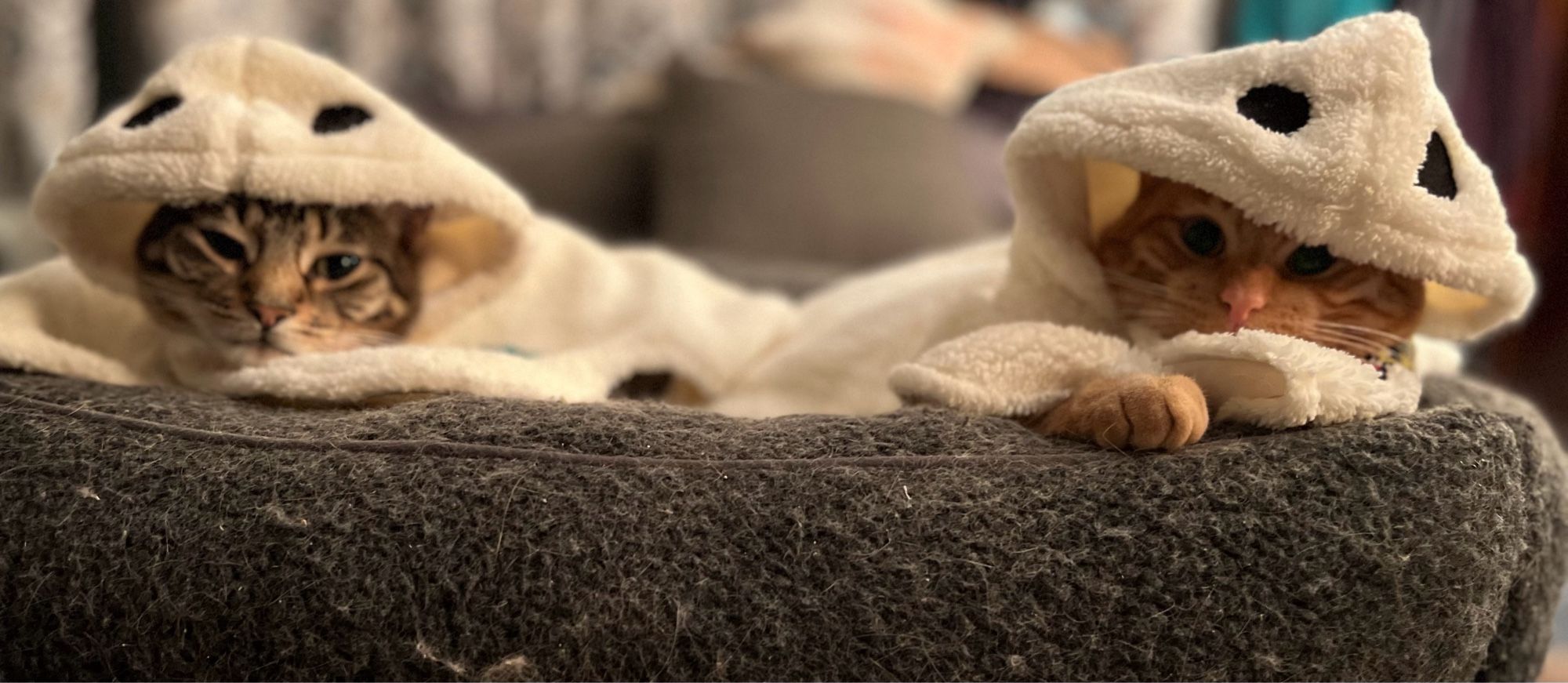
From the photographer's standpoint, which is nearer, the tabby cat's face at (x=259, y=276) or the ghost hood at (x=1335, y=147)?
→ the ghost hood at (x=1335, y=147)

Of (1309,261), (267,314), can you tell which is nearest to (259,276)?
(267,314)

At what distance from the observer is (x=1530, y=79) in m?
1.58

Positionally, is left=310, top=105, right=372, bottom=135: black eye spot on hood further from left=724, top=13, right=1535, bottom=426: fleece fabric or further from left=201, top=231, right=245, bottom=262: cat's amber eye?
left=724, top=13, right=1535, bottom=426: fleece fabric

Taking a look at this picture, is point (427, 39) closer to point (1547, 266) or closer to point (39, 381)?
point (39, 381)

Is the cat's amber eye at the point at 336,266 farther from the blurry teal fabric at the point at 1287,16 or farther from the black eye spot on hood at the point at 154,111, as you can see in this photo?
the blurry teal fabric at the point at 1287,16

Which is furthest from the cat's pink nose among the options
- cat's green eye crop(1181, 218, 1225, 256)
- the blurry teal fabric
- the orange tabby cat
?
the blurry teal fabric

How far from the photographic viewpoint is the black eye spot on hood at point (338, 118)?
92 cm

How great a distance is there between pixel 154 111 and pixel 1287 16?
1301 millimetres

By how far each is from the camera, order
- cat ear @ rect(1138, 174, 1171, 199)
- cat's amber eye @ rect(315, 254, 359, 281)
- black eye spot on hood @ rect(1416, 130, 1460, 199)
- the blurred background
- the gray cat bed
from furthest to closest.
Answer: the blurred background < cat's amber eye @ rect(315, 254, 359, 281) < cat ear @ rect(1138, 174, 1171, 199) < black eye spot on hood @ rect(1416, 130, 1460, 199) < the gray cat bed

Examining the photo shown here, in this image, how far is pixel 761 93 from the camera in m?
2.03

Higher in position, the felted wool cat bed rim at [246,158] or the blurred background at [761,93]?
the blurred background at [761,93]

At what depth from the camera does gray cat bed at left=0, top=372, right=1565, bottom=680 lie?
59 cm

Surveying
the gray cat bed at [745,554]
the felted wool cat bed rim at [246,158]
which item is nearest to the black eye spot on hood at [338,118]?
the felted wool cat bed rim at [246,158]

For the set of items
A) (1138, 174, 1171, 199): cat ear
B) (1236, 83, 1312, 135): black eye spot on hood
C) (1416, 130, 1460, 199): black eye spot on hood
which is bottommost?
(1138, 174, 1171, 199): cat ear
